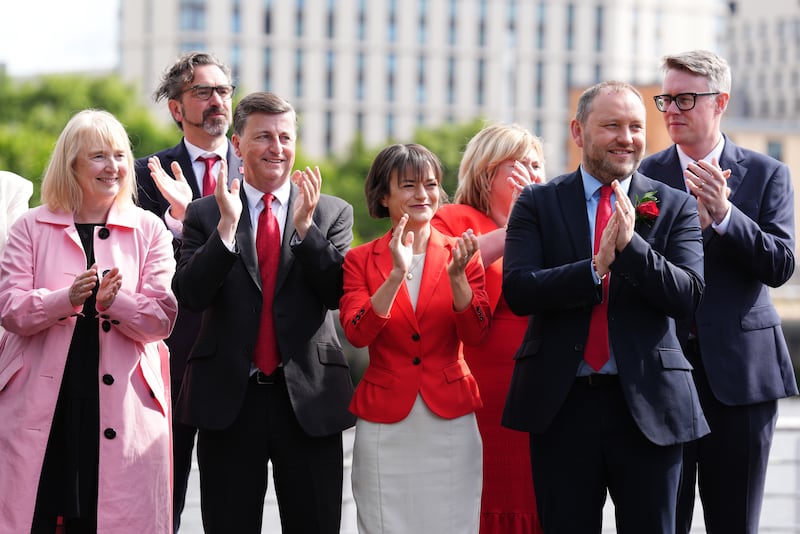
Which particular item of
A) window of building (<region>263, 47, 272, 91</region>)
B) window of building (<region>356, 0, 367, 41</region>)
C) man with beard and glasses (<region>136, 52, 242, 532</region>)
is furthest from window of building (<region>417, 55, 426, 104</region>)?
man with beard and glasses (<region>136, 52, 242, 532</region>)

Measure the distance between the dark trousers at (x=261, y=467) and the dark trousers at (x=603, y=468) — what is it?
40.4 inches

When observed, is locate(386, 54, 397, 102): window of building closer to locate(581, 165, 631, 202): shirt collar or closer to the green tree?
the green tree

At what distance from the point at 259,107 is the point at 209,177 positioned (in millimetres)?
1009

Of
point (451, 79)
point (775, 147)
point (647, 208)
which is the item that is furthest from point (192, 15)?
point (647, 208)

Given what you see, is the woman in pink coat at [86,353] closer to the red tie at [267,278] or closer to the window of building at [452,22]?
the red tie at [267,278]

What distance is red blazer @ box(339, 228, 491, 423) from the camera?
5.72 m

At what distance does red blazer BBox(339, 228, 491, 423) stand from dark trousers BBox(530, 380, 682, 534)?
54 cm

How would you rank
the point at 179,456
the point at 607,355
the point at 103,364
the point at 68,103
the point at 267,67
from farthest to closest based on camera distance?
the point at 267,67, the point at 68,103, the point at 179,456, the point at 103,364, the point at 607,355

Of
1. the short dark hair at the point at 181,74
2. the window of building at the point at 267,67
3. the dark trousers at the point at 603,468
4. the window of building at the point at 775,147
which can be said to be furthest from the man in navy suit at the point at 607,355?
the window of building at the point at 267,67

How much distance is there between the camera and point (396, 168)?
5836mm

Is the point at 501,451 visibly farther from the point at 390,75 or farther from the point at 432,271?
the point at 390,75

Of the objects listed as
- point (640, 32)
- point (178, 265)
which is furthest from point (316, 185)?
point (640, 32)

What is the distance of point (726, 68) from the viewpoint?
6.07m

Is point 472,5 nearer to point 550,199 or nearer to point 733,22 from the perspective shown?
point 733,22
